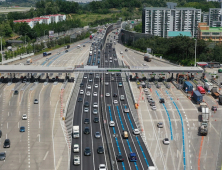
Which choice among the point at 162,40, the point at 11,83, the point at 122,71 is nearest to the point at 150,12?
the point at 162,40

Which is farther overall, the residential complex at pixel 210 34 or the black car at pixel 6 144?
the residential complex at pixel 210 34

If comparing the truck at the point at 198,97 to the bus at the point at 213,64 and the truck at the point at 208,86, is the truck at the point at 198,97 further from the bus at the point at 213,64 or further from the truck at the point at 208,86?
the bus at the point at 213,64

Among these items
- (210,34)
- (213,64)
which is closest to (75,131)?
(213,64)

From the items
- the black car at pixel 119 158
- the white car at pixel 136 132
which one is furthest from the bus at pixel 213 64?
the black car at pixel 119 158

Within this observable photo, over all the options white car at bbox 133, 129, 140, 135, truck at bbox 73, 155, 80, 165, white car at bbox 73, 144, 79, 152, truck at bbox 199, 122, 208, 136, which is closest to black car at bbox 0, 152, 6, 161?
white car at bbox 73, 144, 79, 152

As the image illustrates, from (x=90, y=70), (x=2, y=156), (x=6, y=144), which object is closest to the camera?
(x=2, y=156)

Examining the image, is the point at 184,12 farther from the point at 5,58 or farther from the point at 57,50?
the point at 5,58

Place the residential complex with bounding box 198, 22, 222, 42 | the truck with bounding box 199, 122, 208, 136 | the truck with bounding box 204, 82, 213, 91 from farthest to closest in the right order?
the residential complex with bounding box 198, 22, 222, 42 < the truck with bounding box 204, 82, 213, 91 < the truck with bounding box 199, 122, 208, 136

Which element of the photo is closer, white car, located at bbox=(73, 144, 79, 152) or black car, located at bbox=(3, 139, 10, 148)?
white car, located at bbox=(73, 144, 79, 152)

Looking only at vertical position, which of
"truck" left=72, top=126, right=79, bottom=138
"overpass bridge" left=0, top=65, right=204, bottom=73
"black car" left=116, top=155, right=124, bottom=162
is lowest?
"black car" left=116, top=155, right=124, bottom=162

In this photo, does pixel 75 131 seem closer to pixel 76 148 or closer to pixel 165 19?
pixel 76 148

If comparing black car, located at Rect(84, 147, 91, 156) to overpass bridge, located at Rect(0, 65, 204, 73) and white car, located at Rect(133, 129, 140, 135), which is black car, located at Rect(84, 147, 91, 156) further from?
overpass bridge, located at Rect(0, 65, 204, 73)
